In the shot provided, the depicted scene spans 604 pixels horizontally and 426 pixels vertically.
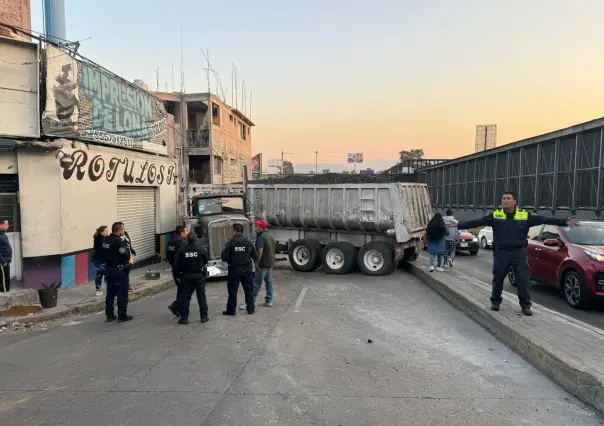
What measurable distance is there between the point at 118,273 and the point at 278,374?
390 cm

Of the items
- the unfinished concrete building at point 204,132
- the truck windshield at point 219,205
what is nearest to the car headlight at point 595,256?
the truck windshield at point 219,205

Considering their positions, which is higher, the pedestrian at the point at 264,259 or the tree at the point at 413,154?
the tree at the point at 413,154

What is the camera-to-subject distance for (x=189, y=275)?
7242mm

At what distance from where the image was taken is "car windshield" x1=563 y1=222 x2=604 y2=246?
8252 millimetres

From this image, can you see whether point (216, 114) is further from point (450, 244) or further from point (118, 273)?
point (118, 273)

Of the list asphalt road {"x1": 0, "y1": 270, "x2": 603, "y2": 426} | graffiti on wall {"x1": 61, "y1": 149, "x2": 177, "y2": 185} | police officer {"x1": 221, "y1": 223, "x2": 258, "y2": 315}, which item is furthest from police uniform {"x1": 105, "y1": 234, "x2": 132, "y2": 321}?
graffiti on wall {"x1": 61, "y1": 149, "x2": 177, "y2": 185}

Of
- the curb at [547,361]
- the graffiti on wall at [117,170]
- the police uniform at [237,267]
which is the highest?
the graffiti on wall at [117,170]

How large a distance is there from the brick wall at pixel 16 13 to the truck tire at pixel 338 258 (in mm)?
10253

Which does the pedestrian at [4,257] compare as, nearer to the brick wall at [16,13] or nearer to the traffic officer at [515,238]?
the brick wall at [16,13]

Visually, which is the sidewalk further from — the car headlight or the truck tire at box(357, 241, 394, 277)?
the car headlight

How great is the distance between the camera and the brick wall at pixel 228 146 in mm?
34094

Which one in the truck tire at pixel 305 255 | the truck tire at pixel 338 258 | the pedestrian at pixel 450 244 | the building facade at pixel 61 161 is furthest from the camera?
the truck tire at pixel 305 255

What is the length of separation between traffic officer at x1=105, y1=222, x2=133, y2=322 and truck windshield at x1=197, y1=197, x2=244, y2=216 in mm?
5524

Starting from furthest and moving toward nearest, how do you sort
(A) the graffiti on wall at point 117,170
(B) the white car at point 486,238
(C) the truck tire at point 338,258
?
(B) the white car at point 486,238
(C) the truck tire at point 338,258
(A) the graffiti on wall at point 117,170
